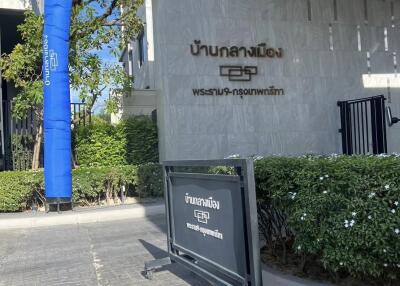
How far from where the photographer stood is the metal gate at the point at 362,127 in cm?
1458

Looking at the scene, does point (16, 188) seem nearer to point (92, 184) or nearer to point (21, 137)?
point (92, 184)

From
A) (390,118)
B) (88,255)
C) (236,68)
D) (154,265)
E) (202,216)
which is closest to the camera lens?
(202,216)

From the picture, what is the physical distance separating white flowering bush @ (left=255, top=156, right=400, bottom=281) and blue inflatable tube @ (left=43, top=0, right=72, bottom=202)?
674 cm

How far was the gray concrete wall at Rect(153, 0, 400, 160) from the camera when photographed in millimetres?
13617

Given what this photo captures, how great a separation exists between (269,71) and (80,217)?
7404 millimetres

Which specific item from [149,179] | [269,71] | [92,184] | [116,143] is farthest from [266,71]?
[92,184]

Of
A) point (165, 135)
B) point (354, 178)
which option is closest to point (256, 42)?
point (165, 135)

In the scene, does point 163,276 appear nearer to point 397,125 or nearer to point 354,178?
point 354,178

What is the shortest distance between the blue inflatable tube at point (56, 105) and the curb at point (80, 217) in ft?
1.67

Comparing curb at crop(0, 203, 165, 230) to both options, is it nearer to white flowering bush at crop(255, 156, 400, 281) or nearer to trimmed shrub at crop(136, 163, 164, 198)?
trimmed shrub at crop(136, 163, 164, 198)

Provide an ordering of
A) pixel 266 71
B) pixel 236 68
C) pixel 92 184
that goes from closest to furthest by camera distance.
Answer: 1. pixel 92 184
2. pixel 236 68
3. pixel 266 71

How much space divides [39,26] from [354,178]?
1117 cm

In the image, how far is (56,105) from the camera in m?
10.3

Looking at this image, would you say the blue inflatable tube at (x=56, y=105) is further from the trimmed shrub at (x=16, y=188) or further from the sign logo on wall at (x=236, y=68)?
the sign logo on wall at (x=236, y=68)
